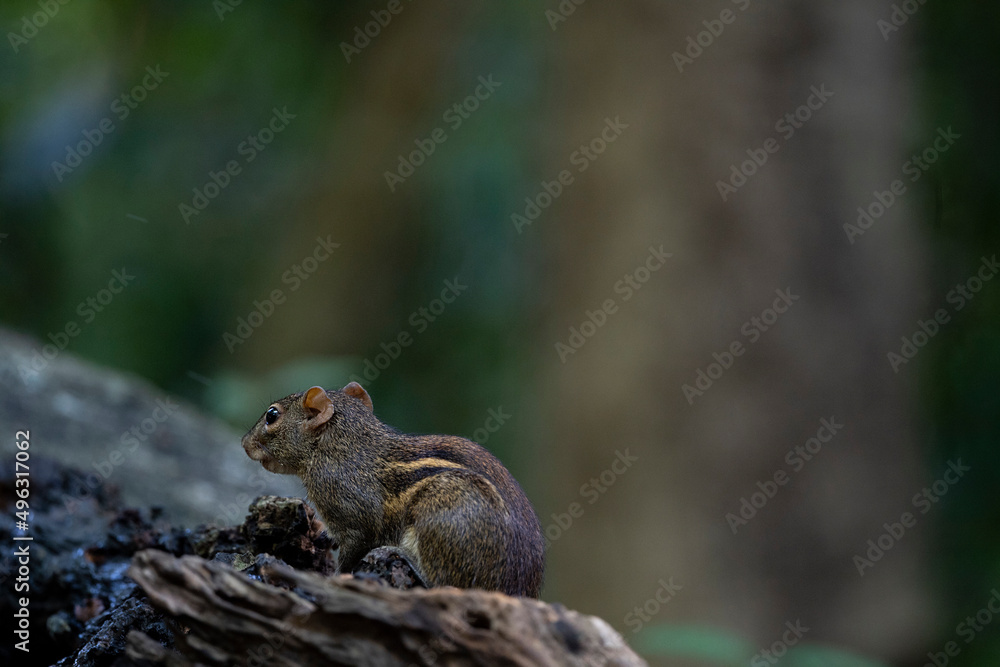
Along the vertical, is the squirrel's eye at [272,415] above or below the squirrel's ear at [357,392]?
below

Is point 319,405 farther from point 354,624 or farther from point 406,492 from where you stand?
point 354,624

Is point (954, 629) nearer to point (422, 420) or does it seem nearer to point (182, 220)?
point (422, 420)

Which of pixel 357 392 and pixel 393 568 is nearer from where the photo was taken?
pixel 393 568

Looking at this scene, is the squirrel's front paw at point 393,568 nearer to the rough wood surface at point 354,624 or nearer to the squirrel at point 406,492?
the squirrel at point 406,492

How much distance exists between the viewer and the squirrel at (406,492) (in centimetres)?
331

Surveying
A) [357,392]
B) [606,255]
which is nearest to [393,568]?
[357,392]

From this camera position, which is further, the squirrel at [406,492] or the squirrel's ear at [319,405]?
the squirrel's ear at [319,405]

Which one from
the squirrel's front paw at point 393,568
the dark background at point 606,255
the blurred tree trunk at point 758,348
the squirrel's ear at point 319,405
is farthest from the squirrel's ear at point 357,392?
the blurred tree trunk at point 758,348

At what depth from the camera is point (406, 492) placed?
3.70 metres

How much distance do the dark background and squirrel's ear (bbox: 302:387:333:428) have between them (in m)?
2.35

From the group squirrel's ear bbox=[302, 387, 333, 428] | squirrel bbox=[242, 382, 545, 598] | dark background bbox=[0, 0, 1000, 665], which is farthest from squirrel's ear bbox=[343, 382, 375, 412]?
dark background bbox=[0, 0, 1000, 665]

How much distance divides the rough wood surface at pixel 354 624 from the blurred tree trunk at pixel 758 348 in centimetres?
498

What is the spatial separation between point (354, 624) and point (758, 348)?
547 centimetres

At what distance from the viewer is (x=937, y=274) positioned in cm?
941
